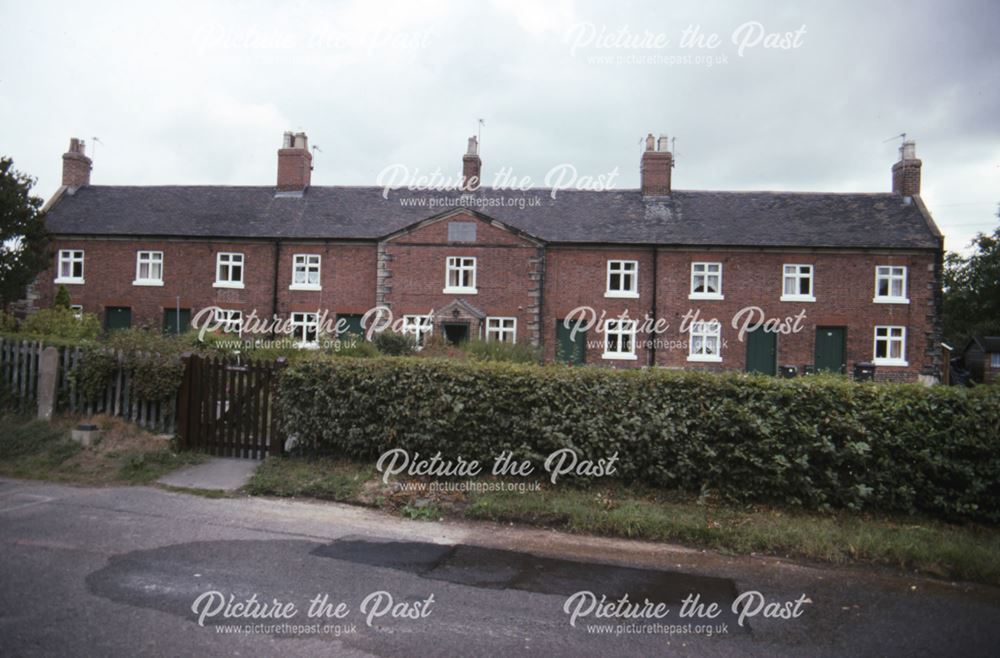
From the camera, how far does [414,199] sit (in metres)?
29.5

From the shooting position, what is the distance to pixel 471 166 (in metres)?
29.4

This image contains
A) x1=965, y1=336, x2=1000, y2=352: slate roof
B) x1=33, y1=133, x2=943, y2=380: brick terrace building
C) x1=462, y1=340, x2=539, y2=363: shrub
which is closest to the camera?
x1=462, y1=340, x2=539, y2=363: shrub

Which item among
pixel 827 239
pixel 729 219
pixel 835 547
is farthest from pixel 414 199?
pixel 835 547

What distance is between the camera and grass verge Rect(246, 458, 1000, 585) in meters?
5.87

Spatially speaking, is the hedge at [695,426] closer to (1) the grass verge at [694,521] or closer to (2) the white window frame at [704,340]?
(1) the grass verge at [694,521]

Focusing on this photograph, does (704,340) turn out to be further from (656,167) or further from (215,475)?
(215,475)

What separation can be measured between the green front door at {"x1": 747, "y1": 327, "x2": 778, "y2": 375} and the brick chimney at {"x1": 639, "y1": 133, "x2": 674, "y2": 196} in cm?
824

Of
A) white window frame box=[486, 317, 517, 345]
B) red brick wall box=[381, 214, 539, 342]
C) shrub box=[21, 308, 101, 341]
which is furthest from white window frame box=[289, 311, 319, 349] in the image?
shrub box=[21, 308, 101, 341]

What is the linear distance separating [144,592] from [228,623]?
36.8 inches

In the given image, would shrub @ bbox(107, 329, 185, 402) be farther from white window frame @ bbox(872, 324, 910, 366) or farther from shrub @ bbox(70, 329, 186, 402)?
white window frame @ bbox(872, 324, 910, 366)

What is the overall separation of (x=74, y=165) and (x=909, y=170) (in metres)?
41.0

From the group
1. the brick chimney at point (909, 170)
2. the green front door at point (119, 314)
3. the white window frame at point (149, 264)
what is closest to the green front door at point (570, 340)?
the brick chimney at point (909, 170)

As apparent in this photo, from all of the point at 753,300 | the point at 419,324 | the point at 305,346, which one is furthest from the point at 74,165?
the point at 753,300

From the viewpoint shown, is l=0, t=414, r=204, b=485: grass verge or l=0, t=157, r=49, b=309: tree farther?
l=0, t=157, r=49, b=309: tree
